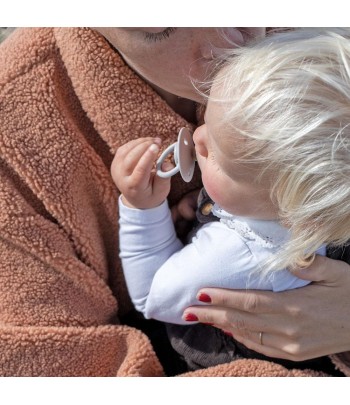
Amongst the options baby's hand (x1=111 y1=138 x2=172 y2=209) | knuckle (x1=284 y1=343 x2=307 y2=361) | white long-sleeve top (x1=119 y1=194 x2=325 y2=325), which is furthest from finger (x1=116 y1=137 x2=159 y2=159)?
knuckle (x1=284 y1=343 x2=307 y2=361)

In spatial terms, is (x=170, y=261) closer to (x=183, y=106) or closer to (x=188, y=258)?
(x=188, y=258)

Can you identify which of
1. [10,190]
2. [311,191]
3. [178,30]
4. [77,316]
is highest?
[178,30]

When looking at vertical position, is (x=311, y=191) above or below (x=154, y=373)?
above

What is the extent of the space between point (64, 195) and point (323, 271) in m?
0.53

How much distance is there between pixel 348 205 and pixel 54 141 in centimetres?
58

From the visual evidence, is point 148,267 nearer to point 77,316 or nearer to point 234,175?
point 77,316

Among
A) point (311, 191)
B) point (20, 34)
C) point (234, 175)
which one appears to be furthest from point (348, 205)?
point (20, 34)

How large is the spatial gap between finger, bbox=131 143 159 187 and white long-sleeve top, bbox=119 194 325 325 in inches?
3.0

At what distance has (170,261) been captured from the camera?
1215mm

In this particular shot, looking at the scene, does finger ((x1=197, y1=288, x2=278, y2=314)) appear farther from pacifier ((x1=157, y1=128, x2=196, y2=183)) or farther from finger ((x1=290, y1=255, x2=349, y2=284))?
pacifier ((x1=157, y1=128, x2=196, y2=183))

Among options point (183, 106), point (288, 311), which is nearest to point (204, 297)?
point (288, 311)

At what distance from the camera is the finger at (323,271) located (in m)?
1.16

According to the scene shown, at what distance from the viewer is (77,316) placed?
4.19ft

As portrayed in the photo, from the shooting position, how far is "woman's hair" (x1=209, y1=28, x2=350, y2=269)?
90 centimetres
